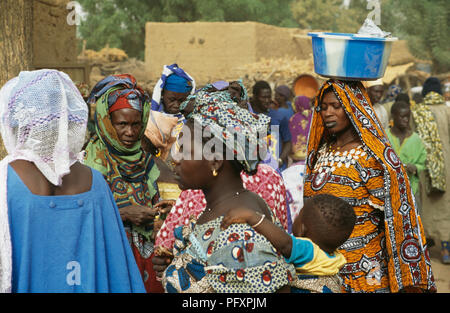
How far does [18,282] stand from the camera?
246 cm

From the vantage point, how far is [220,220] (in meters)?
2.62

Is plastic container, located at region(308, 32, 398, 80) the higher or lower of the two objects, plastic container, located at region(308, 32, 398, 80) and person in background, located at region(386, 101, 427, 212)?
the higher

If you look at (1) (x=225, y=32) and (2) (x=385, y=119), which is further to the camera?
(1) (x=225, y=32)

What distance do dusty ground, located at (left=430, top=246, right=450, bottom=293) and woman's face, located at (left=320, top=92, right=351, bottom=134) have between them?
165 inches

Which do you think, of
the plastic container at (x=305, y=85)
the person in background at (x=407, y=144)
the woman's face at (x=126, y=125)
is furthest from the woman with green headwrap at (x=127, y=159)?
the plastic container at (x=305, y=85)

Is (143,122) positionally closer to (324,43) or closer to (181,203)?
(181,203)

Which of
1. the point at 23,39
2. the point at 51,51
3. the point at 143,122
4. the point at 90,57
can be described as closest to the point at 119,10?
the point at 90,57

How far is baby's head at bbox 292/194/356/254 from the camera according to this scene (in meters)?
2.95

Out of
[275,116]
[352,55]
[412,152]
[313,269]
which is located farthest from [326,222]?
[275,116]

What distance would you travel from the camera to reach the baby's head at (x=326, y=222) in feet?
9.68

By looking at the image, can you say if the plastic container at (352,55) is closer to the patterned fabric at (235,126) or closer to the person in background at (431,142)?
the patterned fabric at (235,126)

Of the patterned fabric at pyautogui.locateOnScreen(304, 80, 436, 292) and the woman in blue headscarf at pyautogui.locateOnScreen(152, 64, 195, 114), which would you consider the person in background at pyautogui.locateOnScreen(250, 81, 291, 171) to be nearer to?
the woman in blue headscarf at pyautogui.locateOnScreen(152, 64, 195, 114)

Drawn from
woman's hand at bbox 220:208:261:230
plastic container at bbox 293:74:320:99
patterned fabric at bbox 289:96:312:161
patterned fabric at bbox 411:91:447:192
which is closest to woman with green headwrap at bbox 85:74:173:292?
woman's hand at bbox 220:208:261:230

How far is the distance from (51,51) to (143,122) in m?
6.67
